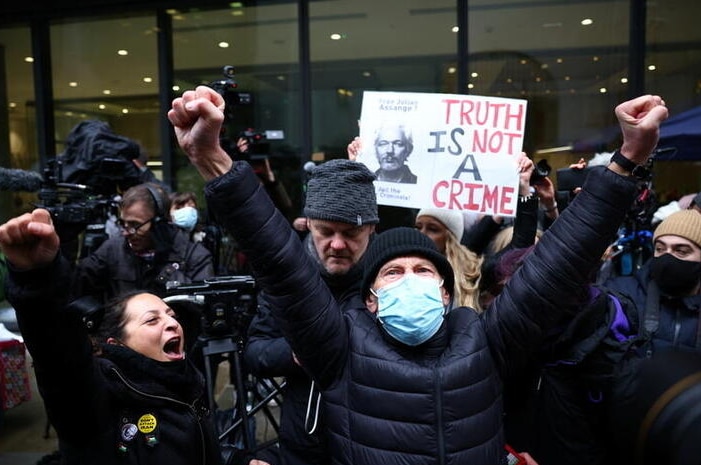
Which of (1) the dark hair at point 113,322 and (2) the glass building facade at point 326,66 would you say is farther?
(2) the glass building facade at point 326,66

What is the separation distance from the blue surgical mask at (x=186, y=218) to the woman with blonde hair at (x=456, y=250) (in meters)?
2.21

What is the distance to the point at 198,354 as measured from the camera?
3.14m

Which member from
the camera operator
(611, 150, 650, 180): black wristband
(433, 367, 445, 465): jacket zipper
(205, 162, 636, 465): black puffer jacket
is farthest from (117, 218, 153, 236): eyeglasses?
(611, 150, 650, 180): black wristband

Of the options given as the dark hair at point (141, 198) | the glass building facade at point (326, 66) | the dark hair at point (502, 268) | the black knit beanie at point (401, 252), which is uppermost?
the glass building facade at point (326, 66)

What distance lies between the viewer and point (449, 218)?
10.8ft

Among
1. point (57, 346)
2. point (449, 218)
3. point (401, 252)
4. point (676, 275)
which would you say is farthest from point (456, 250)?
point (57, 346)

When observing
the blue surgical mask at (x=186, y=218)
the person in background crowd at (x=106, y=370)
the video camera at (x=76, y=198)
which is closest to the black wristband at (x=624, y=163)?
the person in background crowd at (x=106, y=370)

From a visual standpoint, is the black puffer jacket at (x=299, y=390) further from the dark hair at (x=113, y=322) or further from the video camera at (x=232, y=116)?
the video camera at (x=232, y=116)

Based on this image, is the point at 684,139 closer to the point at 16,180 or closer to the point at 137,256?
the point at 137,256

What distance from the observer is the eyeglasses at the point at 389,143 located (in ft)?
10.9

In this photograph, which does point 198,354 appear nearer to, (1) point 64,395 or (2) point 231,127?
(1) point 64,395

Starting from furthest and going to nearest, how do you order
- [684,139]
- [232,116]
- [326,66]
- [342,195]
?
[326,66] → [684,139] → [232,116] → [342,195]

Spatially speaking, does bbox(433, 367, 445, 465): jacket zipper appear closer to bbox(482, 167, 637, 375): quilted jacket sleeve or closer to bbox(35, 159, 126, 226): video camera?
bbox(482, 167, 637, 375): quilted jacket sleeve

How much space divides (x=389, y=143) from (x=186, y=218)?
2.18m
